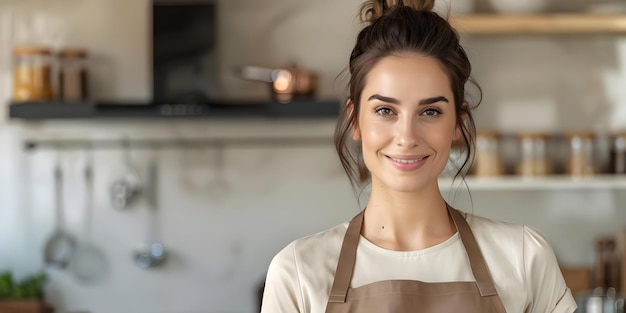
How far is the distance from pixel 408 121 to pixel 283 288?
0.34m

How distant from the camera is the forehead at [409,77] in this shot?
5.54 ft

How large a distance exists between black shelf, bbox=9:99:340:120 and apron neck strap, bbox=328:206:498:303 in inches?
106

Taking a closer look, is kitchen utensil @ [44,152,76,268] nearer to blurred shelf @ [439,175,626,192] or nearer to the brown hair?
blurred shelf @ [439,175,626,192]

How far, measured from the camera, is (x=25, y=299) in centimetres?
458

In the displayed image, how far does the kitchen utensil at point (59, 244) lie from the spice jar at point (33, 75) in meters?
0.38

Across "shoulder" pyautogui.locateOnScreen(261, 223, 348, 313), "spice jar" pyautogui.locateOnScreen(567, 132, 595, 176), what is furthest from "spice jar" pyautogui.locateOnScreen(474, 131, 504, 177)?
"shoulder" pyautogui.locateOnScreen(261, 223, 348, 313)

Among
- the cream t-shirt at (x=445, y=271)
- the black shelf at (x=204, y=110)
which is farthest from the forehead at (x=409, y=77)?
the black shelf at (x=204, y=110)

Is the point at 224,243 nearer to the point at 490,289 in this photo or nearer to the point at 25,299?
the point at 25,299

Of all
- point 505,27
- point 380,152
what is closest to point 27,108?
point 505,27

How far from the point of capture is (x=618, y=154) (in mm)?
4652

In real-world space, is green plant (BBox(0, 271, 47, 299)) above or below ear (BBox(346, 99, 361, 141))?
below

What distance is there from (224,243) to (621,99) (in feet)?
6.00

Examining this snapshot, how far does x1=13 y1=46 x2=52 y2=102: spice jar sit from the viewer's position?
4.62 meters

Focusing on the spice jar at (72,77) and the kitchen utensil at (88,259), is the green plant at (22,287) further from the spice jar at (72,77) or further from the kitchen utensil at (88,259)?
the spice jar at (72,77)
